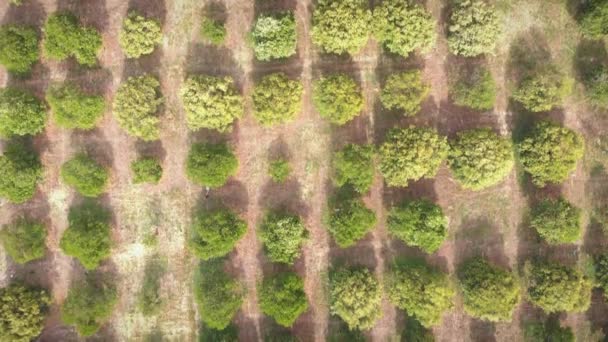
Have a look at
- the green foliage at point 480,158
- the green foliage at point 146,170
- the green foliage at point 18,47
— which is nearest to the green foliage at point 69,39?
the green foliage at point 18,47

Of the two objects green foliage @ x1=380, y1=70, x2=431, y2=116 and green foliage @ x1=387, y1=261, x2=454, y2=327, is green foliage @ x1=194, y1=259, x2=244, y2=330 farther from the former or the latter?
green foliage @ x1=380, y1=70, x2=431, y2=116

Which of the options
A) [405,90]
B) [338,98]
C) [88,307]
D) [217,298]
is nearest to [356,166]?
[338,98]

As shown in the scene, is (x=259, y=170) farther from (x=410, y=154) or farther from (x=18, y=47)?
(x=18, y=47)

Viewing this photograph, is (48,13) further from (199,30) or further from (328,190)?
(328,190)

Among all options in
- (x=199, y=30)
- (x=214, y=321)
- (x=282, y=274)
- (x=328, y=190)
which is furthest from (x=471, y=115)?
(x=214, y=321)

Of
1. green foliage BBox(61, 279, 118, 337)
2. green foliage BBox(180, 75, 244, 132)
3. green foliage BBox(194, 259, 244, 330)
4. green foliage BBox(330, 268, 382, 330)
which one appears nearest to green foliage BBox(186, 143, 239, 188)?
green foliage BBox(180, 75, 244, 132)

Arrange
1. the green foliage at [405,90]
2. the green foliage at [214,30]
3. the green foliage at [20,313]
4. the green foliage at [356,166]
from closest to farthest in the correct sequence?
the green foliage at [20,313], the green foliage at [356,166], the green foliage at [405,90], the green foliage at [214,30]

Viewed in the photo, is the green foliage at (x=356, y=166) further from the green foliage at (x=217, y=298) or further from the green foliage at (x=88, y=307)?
the green foliage at (x=88, y=307)
